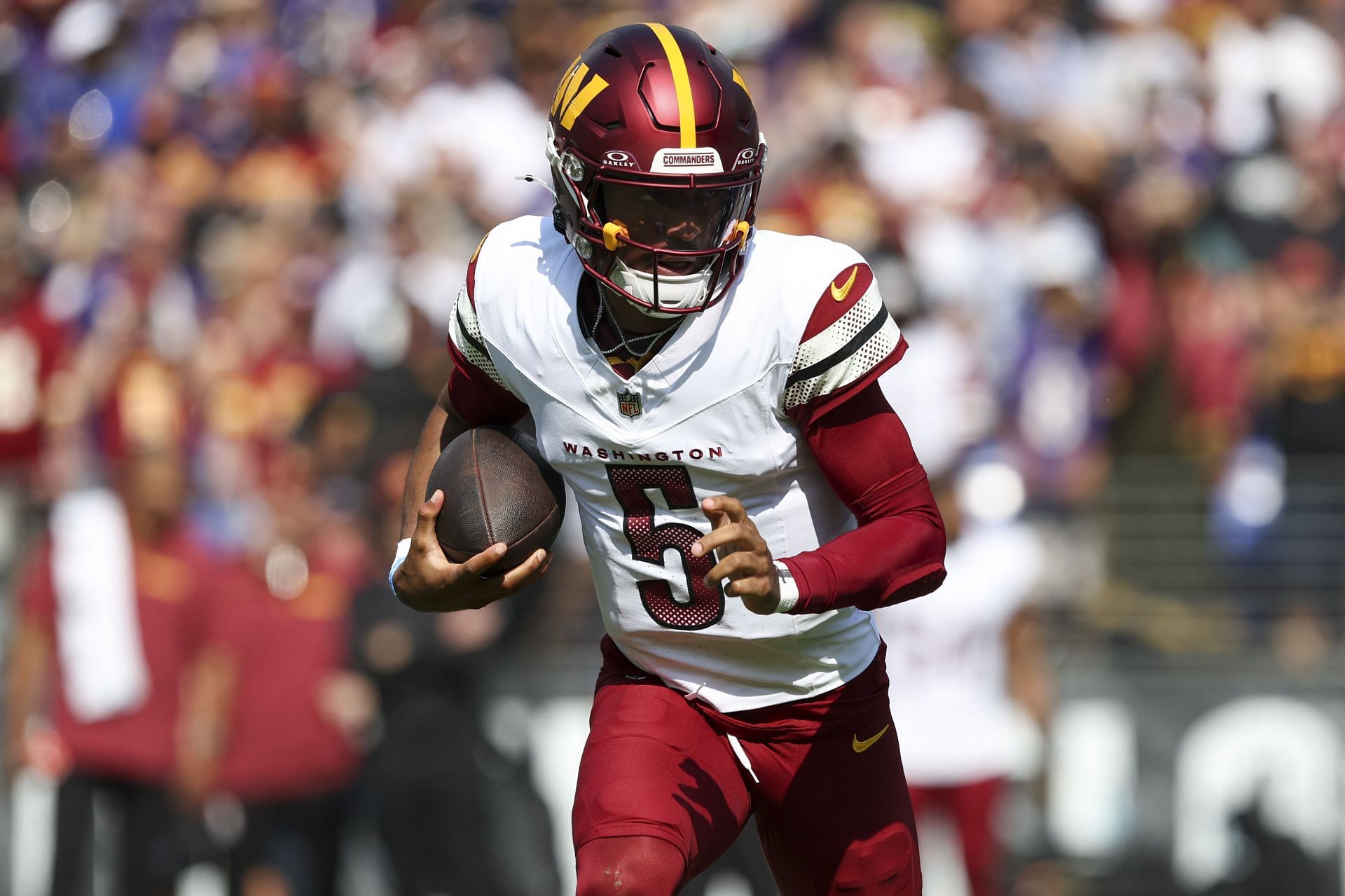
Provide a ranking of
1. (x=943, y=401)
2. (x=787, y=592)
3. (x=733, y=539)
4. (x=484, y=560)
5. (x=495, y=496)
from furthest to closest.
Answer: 1. (x=943, y=401)
2. (x=495, y=496)
3. (x=484, y=560)
4. (x=787, y=592)
5. (x=733, y=539)

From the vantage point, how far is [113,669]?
26.0ft

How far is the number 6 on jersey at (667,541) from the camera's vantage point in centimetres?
386

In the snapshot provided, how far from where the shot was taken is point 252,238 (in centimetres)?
995

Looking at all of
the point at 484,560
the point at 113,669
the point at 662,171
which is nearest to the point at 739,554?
the point at 484,560

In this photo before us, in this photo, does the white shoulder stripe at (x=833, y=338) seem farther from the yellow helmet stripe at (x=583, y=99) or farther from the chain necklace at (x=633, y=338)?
the yellow helmet stripe at (x=583, y=99)

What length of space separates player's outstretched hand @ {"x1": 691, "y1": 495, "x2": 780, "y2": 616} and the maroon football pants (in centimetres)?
61

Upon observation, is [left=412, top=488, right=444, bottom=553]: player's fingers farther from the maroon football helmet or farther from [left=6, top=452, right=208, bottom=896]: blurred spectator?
[left=6, top=452, right=208, bottom=896]: blurred spectator

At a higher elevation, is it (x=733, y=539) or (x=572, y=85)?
(x=572, y=85)

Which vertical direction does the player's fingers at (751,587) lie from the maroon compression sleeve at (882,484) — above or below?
above

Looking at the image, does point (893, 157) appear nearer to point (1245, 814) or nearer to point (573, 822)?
point (1245, 814)

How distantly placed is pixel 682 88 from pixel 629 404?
647 mm

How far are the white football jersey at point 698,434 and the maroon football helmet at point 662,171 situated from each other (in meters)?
0.14

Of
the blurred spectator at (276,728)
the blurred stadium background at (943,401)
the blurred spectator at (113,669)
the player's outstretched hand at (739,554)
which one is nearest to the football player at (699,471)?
the player's outstretched hand at (739,554)

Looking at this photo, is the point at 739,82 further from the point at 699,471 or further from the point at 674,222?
the point at 699,471
